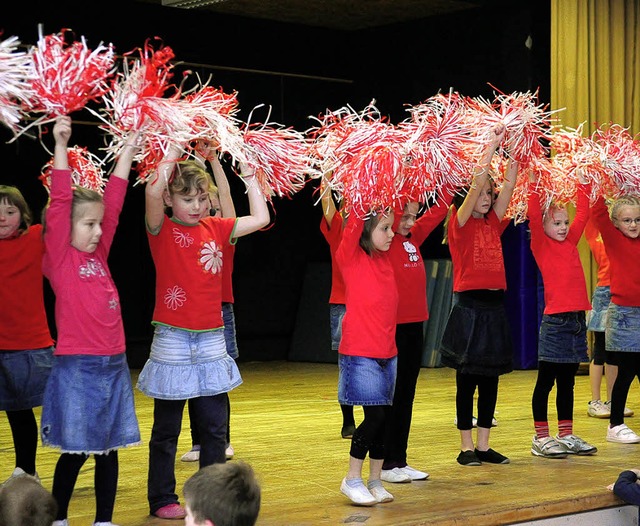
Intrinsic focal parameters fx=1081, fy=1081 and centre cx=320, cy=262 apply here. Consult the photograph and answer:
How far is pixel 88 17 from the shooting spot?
8227mm

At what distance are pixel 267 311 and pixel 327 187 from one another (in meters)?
5.91

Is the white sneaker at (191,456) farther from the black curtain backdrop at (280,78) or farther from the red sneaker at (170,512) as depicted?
the black curtain backdrop at (280,78)

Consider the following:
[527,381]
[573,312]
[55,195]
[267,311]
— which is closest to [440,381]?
[527,381]

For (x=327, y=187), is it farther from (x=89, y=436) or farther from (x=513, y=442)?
(x=513, y=442)

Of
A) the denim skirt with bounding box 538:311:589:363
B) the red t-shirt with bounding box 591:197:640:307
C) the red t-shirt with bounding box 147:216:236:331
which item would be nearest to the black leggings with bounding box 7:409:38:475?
the red t-shirt with bounding box 147:216:236:331

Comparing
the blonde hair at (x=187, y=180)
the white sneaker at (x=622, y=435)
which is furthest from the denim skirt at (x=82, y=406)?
the white sneaker at (x=622, y=435)

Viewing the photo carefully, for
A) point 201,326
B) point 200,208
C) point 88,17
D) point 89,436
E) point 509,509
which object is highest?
point 88,17

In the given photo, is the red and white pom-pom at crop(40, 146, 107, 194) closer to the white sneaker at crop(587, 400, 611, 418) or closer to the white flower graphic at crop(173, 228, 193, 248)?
the white flower graphic at crop(173, 228, 193, 248)

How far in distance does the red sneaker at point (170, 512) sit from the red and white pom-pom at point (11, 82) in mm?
1314

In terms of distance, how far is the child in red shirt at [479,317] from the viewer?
14.2ft

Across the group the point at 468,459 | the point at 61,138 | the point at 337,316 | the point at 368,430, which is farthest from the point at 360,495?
the point at 337,316

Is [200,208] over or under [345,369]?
over

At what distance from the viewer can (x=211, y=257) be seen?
11.5 feet

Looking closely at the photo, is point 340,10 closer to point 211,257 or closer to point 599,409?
point 599,409
